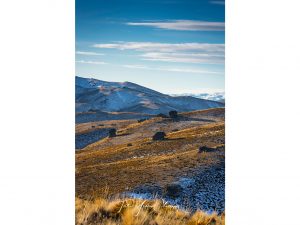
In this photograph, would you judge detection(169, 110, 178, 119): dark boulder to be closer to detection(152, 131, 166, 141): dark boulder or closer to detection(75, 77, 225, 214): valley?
detection(75, 77, 225, 214): valley

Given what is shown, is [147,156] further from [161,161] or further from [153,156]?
[161,161]

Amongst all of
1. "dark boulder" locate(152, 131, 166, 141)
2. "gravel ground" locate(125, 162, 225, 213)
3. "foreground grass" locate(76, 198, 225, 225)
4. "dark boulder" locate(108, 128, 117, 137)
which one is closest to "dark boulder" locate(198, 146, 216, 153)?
"gravel ground" locate(125, 162, 225, 213)

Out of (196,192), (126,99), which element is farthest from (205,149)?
(126,99)

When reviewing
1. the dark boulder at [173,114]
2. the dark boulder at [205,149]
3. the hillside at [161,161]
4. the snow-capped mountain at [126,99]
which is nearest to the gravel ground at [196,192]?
the hillside at [161,161]

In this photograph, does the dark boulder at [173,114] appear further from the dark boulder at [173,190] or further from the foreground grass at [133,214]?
the foreground grass at [133,214]
